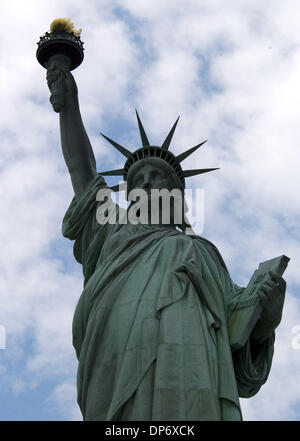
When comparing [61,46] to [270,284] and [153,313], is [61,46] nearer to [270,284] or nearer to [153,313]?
[153,313]

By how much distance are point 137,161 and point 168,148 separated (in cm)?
66

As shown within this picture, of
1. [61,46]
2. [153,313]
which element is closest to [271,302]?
[153,313]

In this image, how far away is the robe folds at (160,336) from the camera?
1262cm

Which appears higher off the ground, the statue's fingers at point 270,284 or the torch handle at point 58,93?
the torch handle at point 58,93

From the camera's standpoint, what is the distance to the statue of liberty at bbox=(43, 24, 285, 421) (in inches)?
500

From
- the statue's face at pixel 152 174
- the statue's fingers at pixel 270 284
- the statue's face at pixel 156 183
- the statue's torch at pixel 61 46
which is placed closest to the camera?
the statue's fingers at pixel 270 284

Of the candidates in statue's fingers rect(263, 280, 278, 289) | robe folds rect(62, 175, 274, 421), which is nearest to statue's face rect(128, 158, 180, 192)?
robe folds rect(62, 175, 274, 421)

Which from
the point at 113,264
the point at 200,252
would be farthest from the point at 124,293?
the point at 200,252

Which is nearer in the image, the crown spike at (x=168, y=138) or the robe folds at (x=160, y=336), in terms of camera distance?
the robe folds at (x=160, y=336)

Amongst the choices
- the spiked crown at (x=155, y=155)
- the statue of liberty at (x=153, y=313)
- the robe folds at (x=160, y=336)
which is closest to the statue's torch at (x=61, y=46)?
the statue of liberty at (x=153, y=313)

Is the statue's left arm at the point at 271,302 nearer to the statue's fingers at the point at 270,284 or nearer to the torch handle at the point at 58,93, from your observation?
the statue's fingers at the point at 270,284

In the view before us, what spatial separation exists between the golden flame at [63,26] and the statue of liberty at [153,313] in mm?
1358

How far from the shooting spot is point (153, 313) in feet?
44.4

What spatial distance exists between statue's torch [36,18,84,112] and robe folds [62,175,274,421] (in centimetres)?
340
